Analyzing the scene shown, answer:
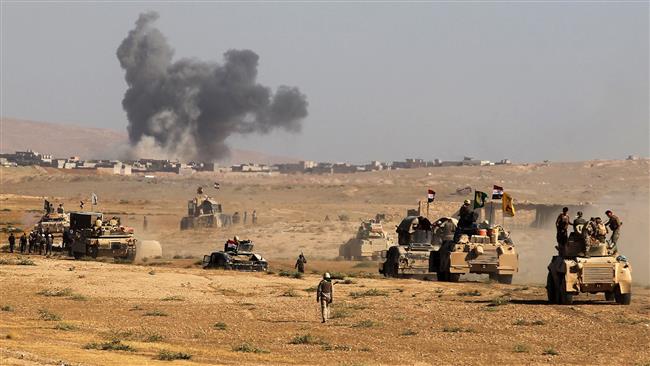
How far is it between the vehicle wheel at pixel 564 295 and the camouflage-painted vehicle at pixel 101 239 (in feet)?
80.8

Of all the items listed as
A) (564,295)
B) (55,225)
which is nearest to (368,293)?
(564,295)

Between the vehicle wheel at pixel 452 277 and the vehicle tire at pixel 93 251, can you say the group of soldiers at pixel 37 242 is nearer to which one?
the vehicle tire at pixel 93 251

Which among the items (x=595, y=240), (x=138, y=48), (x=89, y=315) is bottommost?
(x=89, y=315)

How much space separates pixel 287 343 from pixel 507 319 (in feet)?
20.8

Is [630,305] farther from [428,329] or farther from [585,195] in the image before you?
[585,195]

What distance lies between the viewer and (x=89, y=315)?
87.7 ft

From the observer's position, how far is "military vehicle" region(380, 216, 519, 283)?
34.8 meters

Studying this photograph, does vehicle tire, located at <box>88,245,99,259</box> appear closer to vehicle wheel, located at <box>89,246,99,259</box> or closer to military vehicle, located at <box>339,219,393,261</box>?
vehicle wheel, located at <box>89,246,99,259</box>

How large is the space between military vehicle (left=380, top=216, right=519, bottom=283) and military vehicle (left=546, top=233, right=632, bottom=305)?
21.6 ft

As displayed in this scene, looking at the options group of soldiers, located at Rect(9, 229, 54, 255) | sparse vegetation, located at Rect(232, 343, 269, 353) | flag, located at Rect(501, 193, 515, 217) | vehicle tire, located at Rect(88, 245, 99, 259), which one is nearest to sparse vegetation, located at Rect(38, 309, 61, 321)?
sparse vegetation, located at Rect(232, 343, 269, 353)

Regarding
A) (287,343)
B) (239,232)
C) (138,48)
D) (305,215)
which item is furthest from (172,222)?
(138,48)

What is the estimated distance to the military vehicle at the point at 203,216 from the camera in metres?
75.9

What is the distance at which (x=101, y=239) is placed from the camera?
48.3 meters

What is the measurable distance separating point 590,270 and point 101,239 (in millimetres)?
25760
